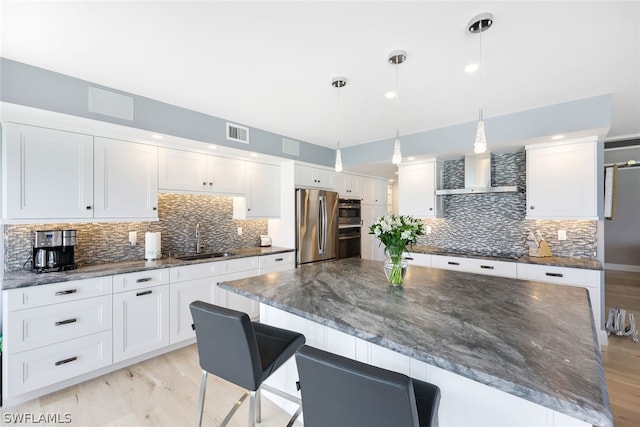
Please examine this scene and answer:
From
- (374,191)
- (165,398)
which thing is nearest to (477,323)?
(165,398)

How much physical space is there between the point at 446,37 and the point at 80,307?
3.44 metres

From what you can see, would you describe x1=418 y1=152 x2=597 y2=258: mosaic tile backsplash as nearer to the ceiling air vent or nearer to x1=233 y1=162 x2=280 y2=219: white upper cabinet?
x1=233 y1=162 x2=280 y2=219: white upper cabinet

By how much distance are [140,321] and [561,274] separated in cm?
433

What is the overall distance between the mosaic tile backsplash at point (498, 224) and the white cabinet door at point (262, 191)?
8.13 feet

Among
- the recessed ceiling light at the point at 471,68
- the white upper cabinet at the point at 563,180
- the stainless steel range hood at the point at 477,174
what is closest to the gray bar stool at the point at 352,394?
the recessed ceiling light at the point at 471,68

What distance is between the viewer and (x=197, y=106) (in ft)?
9.48

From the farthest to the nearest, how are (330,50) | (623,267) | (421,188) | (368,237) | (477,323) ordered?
(623,267) → (368,237) → (421,188) → (330,50) → (477,323)

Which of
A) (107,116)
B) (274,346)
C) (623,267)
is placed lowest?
(623,267)

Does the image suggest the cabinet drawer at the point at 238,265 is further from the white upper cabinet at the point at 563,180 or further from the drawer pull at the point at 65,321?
the white upper cabinet at the point at 563,180

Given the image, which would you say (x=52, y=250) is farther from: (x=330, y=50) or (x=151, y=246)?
(x=330, y=50)

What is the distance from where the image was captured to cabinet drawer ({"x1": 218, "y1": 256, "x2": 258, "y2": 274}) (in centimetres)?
326

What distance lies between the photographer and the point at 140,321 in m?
2.61

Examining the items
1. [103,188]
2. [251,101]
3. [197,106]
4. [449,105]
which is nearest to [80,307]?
[103,188]

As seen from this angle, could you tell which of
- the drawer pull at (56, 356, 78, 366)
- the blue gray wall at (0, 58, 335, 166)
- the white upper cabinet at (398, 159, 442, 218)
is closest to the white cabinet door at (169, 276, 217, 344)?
the drawer pull at (56, 356, 78, 366)
